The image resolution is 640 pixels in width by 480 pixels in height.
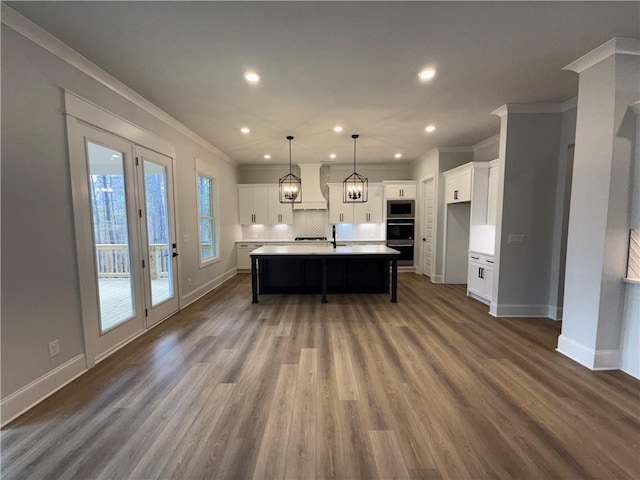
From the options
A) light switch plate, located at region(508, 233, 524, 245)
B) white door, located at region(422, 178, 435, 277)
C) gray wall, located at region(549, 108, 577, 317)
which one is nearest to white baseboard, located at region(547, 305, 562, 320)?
gray wall, located at region(549, 108, 577, 317)

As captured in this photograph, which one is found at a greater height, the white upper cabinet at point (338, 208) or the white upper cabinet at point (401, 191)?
the white upper cabinet at point (401, 191)

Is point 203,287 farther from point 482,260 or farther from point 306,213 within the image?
point 482,260

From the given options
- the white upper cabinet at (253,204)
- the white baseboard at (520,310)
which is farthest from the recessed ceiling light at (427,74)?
the white upper cabinet at (253,204)

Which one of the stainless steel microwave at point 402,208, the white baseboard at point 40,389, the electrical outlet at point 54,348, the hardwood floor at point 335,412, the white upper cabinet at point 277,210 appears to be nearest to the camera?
the hardwood floor at point 335,412

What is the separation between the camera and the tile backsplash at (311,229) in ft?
24.5

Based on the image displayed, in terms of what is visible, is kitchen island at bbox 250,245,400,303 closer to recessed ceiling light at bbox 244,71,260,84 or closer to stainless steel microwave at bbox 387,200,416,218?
stainless steel microwave at bbox 387,200,416,218

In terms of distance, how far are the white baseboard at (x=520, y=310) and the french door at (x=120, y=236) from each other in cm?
490

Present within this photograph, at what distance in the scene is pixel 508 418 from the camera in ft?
6.18

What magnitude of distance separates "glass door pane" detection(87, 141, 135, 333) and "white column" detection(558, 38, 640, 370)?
4854mm

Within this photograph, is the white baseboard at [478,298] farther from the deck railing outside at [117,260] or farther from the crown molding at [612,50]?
the deck railing outside at [117,260]

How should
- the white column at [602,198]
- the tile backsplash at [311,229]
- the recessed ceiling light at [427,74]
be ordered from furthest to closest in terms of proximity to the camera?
the tile backsplash at [311,229] < the recessed ceiling light at [427,74] < the white column at [602,198]

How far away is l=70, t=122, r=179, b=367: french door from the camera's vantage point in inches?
98.7

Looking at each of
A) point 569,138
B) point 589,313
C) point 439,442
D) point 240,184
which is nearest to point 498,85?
point 569,138

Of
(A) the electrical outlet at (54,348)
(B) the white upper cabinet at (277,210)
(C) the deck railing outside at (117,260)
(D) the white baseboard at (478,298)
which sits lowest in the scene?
(D) the white baseboard at (478,298)
